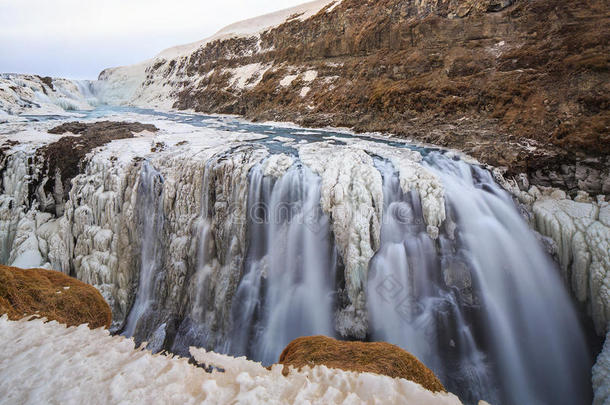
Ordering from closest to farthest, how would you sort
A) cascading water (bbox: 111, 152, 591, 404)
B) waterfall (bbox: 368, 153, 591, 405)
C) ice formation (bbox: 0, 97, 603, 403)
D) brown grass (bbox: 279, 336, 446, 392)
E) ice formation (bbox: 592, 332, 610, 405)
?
brown grass (bbox: 279, 336, 446, 392) < ice formation (bbox: 592, 332, 610, 405) < waterfall (bbox: 368, 153, 591, 405) < cascading water (bbox: 111, 152, 591, 404) < ice formation (bbox: 0, 97, 603, 403)

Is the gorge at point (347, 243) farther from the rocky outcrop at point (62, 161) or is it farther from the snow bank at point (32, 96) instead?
the snow bank at point (32, 96)

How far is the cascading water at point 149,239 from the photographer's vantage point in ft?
21.4

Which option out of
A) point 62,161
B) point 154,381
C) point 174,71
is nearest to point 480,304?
point 154,381

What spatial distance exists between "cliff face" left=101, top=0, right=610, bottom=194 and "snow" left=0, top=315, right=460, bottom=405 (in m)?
7.06

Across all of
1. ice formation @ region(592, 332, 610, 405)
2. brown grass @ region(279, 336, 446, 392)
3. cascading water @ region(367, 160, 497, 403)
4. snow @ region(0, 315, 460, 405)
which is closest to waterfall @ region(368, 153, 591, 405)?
cascading water @ region(367, 160, 497, 403)

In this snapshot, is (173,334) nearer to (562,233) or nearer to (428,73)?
(562,233)

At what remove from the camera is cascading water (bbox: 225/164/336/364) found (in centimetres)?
543

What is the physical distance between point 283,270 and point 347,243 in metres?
1.56

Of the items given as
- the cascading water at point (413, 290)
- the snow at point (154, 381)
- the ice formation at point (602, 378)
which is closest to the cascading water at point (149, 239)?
the cascading water at point (413, 290)

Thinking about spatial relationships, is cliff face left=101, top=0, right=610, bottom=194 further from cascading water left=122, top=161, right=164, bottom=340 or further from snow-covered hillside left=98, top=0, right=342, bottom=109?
cascading water left=122, top=161, right=164, bottom=340

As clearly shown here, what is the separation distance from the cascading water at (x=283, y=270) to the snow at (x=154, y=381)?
13.1ft

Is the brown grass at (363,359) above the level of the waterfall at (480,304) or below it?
above

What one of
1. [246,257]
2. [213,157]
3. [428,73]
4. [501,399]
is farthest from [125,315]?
[428,73]

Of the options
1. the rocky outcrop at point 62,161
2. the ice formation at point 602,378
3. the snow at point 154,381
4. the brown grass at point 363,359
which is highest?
the rocky outcrop at point 62,161
